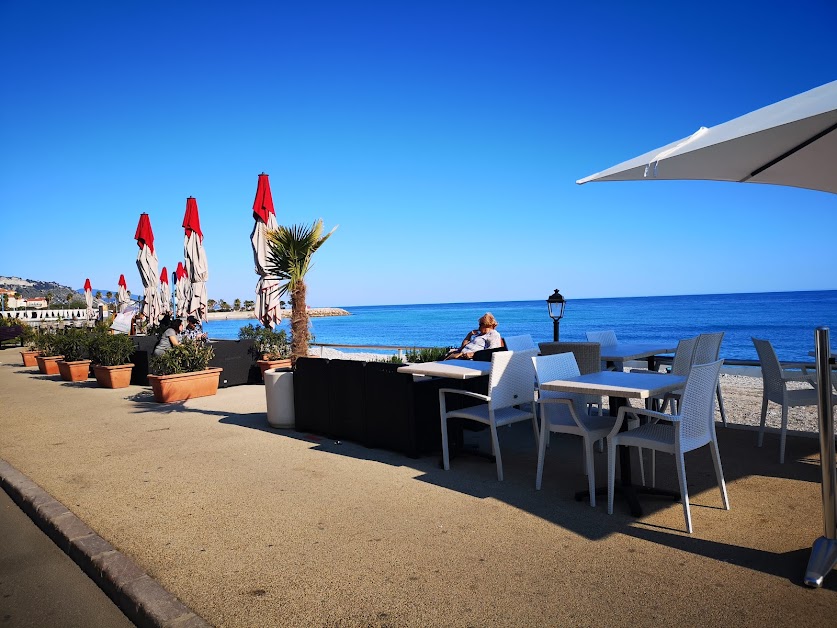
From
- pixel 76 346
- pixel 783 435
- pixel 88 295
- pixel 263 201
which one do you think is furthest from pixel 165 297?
pixel 783 435

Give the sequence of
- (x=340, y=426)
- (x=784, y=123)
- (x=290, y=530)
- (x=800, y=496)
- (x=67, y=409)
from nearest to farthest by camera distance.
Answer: (x=784, y=123) < (x=290, y=530) < (x=800, y=496) < (x=340, y=426) < (x=67, y=409)

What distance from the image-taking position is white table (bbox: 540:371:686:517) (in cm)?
359

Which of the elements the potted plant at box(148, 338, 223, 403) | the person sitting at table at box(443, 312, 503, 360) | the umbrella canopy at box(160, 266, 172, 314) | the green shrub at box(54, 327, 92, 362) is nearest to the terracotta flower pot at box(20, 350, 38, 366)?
the umbrella canopy at box(160, 266, 172, 314)

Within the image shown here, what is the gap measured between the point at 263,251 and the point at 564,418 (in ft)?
22.3

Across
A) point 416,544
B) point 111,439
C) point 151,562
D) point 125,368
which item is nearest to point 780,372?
point 416,544

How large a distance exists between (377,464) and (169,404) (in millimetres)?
4705

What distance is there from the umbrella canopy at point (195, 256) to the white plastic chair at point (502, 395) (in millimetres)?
8802

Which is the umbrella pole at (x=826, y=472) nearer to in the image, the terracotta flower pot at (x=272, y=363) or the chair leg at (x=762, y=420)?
the chair leg at (x=762, y=420)

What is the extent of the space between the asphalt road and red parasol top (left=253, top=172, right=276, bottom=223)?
6.75 m

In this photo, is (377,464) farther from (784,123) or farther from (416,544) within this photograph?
(784,123)

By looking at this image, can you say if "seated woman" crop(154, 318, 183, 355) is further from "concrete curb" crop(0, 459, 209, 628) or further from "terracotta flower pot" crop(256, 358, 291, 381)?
"concrete curb" crop(0, 459, 209, 628)

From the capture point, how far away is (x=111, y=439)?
632 centimetres

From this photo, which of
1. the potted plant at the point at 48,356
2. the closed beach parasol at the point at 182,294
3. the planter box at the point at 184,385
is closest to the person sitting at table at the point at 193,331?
the planter box at the point at 184,385

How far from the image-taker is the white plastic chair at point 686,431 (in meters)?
3.35
